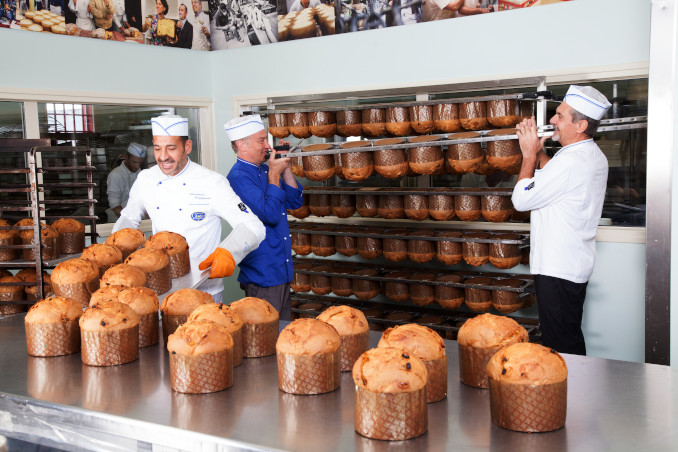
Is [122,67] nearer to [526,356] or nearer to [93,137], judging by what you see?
[93,137]

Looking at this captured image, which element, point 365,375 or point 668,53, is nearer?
point 365,375

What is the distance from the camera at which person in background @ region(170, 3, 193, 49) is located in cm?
557

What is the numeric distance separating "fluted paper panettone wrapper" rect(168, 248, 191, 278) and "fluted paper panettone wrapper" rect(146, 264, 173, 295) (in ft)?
0.27

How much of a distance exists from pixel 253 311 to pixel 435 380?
2.18 ft

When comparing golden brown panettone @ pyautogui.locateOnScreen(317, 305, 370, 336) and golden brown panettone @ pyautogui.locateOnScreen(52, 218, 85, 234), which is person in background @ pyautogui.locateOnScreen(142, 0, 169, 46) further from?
golden brown panettone @ pyautogui.locateOnScreen(317, 305, 370, 336)

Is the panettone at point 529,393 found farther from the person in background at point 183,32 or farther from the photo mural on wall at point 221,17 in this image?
the person in background at point 183,32

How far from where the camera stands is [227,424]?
5.08 ft

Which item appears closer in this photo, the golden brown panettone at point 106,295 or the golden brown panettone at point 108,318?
the golden brown panettone at point 108,318

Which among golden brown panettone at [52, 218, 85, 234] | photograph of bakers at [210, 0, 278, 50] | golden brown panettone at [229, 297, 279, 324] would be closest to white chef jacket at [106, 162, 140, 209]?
photograph of bakers at [210, 0, 278, 50]

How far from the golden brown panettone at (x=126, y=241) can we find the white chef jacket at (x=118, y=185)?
2362 mm

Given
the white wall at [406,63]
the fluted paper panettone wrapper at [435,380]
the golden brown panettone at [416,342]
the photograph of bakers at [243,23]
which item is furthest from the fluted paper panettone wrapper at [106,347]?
the photograph of bakers at [243,23]

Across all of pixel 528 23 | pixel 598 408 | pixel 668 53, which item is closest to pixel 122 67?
pixel 528 23

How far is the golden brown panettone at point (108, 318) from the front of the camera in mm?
1962

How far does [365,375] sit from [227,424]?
34cm
